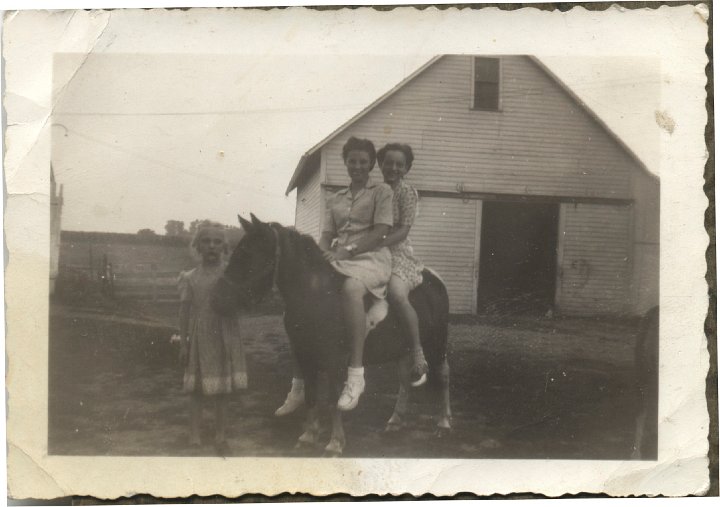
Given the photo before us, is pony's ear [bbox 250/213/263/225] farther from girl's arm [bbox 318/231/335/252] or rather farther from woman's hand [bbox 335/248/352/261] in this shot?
woman's hand [bbox 335/248/352/261]

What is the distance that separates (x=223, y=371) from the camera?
11.9 feet

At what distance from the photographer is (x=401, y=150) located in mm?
3641

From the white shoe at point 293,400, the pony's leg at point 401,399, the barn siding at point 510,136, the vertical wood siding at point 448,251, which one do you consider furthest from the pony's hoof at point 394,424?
the barn siding at point 510,136

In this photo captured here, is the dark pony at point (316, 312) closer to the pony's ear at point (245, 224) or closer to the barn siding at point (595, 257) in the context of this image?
the pony's ear at point (245, 224)

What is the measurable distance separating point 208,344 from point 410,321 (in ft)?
3.59

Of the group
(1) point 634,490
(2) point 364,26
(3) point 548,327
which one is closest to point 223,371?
(3) point 548,327

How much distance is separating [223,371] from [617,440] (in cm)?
219

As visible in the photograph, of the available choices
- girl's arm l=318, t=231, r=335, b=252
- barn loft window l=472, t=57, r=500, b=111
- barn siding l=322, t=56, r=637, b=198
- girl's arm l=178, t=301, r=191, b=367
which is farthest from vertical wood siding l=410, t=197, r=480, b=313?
girl's arm l=178, t=301, r=191, b=367

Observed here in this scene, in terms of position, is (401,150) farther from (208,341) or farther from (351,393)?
(208,341)

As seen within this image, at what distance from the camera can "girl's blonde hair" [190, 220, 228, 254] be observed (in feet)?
11.8

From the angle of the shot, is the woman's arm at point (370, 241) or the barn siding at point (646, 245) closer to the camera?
the woman's arm at point (370, 241)

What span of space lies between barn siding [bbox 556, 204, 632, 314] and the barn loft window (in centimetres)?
70

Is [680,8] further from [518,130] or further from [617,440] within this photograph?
[617,440]

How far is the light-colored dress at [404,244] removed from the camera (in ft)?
11.9
